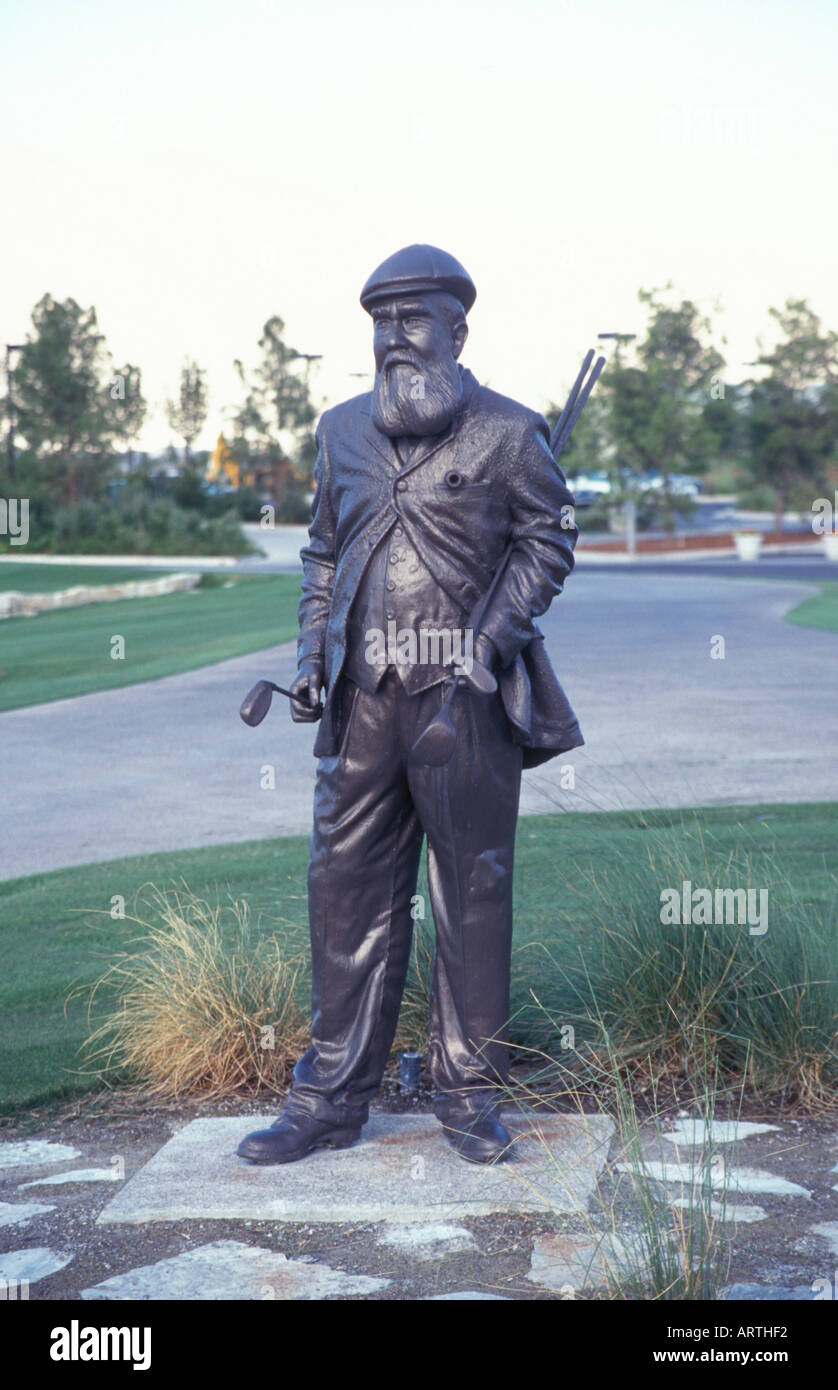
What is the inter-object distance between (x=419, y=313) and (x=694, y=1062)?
2.29 metres

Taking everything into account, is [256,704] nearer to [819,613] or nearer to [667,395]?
[819,613]

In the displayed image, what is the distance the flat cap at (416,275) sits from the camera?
3.75 metres

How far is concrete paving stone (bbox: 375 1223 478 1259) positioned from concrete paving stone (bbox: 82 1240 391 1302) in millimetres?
171

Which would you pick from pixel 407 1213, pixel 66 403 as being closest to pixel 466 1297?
pixel 407 1213

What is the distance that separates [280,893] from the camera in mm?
6664

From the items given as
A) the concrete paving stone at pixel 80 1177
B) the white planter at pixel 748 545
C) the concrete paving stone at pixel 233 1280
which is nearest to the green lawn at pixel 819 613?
the white planter at pixel 748 545

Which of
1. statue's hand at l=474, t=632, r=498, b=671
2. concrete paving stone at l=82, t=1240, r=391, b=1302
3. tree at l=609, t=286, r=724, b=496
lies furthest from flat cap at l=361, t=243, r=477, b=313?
tree at l=609, t=286, r=724, b=496

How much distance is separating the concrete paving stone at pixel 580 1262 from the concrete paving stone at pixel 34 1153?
144 centimetres

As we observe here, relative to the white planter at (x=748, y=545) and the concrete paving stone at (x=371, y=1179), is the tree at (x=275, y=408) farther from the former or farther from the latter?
the concrete paving stone at (x=371, y=1179)

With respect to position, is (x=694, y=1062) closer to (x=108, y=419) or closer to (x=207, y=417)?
(x=108, y=419)

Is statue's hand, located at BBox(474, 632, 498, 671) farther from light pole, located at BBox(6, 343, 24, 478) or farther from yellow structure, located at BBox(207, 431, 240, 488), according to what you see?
yellow structure, located at BBox(207, 431, 240, 488)

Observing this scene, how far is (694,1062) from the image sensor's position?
169 inches

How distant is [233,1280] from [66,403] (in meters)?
48.9
